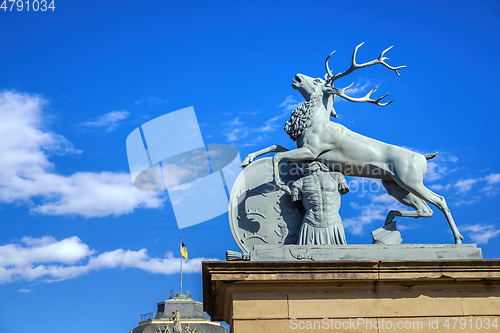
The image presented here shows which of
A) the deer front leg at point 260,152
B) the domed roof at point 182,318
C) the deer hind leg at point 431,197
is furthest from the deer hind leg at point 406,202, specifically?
the domed roof at point 182,318

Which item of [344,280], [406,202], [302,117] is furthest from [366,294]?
[302,117]

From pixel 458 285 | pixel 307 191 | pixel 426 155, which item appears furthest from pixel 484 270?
pixel 307 191

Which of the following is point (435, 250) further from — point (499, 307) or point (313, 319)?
point (313, 319)

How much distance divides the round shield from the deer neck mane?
0.62 meters

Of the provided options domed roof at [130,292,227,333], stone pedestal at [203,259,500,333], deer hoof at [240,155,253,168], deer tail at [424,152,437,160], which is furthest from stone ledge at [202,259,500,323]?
domed roof at [130,292,227,333]

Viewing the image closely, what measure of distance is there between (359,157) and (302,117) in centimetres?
134

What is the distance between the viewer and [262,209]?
36.2 ft

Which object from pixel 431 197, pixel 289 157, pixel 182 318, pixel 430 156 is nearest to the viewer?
pixel 431 197

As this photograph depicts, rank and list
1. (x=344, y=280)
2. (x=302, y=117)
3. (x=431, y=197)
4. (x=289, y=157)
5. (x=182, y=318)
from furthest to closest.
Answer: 1. (x=182, y=318)
2. (x=302, y=117)
3. (x=289, y=157)
4. (x=431, y=197)
5. (x=344, y=280)

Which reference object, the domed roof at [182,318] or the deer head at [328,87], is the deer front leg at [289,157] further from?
the domed roof at [182,318]

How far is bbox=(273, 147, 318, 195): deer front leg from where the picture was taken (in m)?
10.9

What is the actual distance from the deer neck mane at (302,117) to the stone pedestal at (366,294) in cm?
284

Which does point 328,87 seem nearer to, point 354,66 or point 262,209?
point 354,66

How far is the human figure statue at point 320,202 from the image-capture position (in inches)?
412
